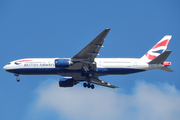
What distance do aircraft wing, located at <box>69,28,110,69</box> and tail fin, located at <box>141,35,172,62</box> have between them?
401 inches

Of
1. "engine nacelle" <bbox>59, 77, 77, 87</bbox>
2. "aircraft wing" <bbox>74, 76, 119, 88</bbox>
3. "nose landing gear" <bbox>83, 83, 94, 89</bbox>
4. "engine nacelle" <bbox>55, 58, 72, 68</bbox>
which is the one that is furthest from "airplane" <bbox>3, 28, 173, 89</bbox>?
"engine nacelle" <bbox>59, 77, 77, 87</bbox>

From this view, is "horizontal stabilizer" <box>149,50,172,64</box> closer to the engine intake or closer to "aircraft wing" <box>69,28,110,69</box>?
"aircraft wing" <box>69,28,110,69</box>

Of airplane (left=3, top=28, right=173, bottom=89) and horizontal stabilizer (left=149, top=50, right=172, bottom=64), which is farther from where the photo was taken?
airplane (left=3, top=28, right=173, bottom=89)

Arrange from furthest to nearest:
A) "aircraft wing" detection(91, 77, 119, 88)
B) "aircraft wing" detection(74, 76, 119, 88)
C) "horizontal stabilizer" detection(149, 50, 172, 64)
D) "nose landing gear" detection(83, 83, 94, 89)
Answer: "aircraft wing" detection(91, 77, 119, 88) < "aircraft wing" detection(74, 76, 119, 88) < "nose landing gear" detection(83, 83, 94, 89) < "horizontal stabilizer" detection(149, 50, 172, 64)

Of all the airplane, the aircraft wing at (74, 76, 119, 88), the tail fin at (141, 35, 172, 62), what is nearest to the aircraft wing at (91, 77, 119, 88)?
the aircraft wing at (74, 76, 119, 88)

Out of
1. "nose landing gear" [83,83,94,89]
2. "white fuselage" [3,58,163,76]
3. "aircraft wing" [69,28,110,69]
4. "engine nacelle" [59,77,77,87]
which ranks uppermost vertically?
"aircraft wing" [69,28,110,69]

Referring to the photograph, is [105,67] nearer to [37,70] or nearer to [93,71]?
[93,71]

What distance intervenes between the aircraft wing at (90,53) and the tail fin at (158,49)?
10.2m

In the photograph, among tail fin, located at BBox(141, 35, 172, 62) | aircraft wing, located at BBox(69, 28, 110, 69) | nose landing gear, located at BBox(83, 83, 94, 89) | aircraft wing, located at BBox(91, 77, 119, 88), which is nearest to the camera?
aircraft wing, located at BBox(69, 28, 110, 69)

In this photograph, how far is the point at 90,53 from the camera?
44844mm

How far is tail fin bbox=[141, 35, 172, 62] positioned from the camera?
5089 cm

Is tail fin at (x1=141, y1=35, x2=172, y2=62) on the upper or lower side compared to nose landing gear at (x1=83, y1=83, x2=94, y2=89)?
upper

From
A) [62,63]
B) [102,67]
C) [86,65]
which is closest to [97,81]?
[102,67]

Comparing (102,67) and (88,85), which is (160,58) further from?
(88,85)
